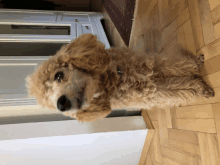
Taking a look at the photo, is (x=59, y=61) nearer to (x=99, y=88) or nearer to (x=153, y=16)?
(x=99, y=88)

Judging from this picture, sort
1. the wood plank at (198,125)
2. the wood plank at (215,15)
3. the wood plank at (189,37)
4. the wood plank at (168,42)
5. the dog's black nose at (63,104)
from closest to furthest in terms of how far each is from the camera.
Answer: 1. the dog's black nose at (63,104)
2. the wood plank at (215,15)
3. the wood plank at (198,125)
4. the wood plank at (189,37)
5. the wood plank at (168,42)

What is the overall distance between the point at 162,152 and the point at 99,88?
1220 millimetres

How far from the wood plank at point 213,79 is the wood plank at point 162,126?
0.66 metres

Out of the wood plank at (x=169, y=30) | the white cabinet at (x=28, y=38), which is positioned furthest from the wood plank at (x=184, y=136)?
the white cabinet at (x=28, y=38)

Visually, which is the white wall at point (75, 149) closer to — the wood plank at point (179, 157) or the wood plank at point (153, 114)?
the wood plank at point (153, 114)

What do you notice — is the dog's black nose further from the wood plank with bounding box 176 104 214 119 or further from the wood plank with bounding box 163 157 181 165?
the wood plank with bounding box 163 157 181 165

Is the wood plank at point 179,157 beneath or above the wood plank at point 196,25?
beneath

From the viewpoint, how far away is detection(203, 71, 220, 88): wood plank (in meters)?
0.94

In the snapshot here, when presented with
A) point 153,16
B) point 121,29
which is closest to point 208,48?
point 153,16

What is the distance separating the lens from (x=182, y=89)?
1002 mm

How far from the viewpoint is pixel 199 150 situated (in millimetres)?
1162

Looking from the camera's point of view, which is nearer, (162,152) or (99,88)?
(99,88)

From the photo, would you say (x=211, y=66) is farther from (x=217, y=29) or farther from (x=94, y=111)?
(x=94, y=111)

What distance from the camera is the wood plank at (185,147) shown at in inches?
47.2
